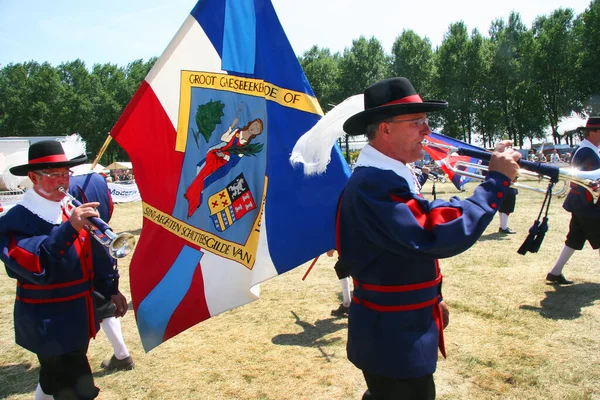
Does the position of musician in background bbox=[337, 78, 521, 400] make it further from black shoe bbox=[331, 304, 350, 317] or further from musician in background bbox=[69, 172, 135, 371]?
black shoe bbox=[331, 304, 350, 317]

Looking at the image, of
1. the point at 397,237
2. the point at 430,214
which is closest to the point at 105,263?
the point at 397,237

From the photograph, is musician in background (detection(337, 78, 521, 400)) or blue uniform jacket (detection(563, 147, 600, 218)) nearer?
musician in background (detection(337, 78, 521, 400))

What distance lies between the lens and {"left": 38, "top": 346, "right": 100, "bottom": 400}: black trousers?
2.96 metres

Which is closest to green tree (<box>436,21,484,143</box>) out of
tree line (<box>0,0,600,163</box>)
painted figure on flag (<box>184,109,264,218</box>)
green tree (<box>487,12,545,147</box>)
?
tree line (<box>0,0,600,163</box>)

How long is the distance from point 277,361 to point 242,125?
2.37 meters

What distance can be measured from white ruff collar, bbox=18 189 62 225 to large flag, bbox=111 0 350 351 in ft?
2.20

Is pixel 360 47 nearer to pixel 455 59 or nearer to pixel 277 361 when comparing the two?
pixel 455 59

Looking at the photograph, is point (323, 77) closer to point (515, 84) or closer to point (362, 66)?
point (362, 66)

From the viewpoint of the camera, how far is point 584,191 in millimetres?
5512

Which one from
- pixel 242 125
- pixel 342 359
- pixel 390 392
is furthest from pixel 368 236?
pixel 342 359

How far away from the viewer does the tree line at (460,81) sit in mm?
42375

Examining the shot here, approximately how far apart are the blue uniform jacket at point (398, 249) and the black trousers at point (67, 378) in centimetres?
192

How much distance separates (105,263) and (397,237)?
2.52m

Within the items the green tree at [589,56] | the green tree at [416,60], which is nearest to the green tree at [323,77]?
the green tree at [416,60]
